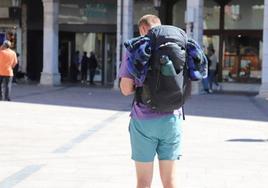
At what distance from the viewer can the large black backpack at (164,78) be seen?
14.9 ft

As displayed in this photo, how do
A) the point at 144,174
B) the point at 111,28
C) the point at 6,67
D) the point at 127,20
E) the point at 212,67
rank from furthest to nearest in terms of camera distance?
1. the point at 111,28
2. the point at 127,20
3. the point at 212,67
4. the point at 6,67
5. the point at 144,174

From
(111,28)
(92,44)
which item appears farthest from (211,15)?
(92,44)

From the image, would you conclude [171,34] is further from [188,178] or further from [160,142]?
[188,178]

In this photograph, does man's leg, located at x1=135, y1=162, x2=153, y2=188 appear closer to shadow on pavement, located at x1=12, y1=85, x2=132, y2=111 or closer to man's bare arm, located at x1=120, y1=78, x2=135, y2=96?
man's bare arm, located at x1=120, y1=78, x2=135, y2=96

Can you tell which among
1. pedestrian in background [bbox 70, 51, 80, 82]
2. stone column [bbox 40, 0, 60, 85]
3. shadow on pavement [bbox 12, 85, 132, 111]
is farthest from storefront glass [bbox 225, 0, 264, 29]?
pedestrian in background [bbox 70, 51, 80, 82]

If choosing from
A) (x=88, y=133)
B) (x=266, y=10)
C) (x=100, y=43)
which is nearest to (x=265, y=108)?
(x=266, y=10)

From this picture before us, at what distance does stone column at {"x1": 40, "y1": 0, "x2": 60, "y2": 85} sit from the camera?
2762 centimetres

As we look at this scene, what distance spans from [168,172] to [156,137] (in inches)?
12.7

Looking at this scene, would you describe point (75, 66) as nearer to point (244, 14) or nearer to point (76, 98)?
point (244, 14)

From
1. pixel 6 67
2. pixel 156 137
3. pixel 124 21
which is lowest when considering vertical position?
pixel 6 67

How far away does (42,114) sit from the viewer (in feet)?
50.5

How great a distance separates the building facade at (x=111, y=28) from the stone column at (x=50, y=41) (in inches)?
1.8

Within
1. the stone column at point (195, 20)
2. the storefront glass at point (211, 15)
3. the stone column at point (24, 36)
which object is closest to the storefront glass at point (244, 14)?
the storefront glass at point (211, 15)

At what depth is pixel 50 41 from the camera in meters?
27.7
